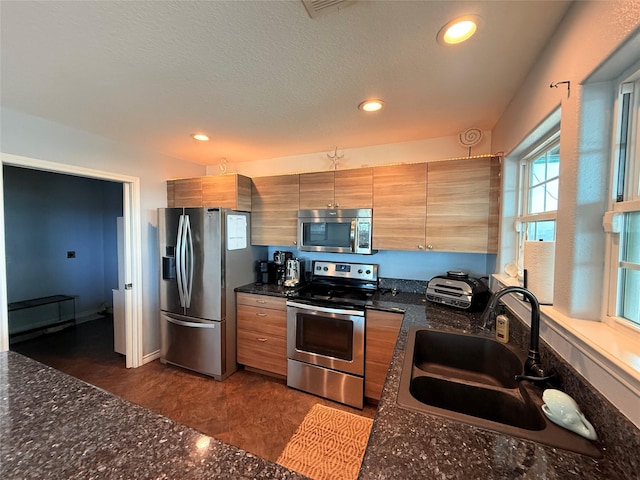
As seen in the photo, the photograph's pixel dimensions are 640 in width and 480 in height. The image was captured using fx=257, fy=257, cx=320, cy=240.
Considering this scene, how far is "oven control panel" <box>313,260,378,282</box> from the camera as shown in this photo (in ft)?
8.61

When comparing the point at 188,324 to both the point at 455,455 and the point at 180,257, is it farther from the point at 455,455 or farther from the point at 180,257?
the point at 455,455

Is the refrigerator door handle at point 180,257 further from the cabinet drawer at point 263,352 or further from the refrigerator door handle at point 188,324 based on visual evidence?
the cabinet drawer at point 263,352

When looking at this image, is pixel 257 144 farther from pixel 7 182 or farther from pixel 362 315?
pixel 7 182

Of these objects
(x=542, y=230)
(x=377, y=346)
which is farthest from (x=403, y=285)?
(x=542, y=230)

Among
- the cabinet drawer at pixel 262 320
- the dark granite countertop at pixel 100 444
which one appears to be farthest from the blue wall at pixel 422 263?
the dark granite countertop at pixel 100 444

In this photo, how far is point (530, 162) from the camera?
1700 mm

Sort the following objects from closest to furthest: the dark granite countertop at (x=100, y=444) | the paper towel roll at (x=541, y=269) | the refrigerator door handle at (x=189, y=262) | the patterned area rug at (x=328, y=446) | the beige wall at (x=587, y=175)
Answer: the dark granite countertop at (x=100, y=444) < the beige wall at (x=587, y=175) < the paper towel roll at (x=541, y=269) < the patterned area rug at (x=328, y=446) < the refrigerator door handle at (x=189, y=262)

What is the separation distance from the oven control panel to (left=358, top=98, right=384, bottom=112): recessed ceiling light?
1.43 meters

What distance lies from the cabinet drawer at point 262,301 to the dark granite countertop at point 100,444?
1625mm

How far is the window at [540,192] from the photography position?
4.33 feet

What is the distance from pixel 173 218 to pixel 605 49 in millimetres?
3077

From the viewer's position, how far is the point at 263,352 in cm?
259

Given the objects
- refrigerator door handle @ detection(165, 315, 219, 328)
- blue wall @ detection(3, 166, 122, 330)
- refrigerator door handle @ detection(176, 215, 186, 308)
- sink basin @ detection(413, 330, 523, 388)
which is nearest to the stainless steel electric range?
sink basin @ detection(413, 330, 523, 388)

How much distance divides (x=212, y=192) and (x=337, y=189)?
138 centimetres
